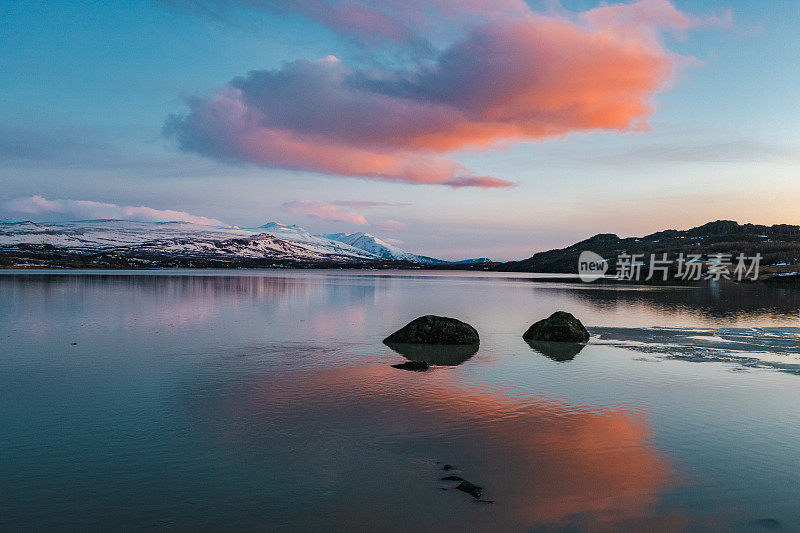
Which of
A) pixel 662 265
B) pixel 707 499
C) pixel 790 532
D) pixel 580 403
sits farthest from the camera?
pixel 662 265

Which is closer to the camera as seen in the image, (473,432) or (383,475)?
(383,475)

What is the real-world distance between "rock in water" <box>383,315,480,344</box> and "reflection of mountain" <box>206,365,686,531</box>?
10.2 metres

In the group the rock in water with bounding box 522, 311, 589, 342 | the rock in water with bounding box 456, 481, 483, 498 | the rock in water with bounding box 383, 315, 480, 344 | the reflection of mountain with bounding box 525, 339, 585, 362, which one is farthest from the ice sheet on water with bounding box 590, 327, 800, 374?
Result: the rock in water with bounding box 456, 481, 483, 498

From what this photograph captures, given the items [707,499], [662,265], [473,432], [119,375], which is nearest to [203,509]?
[473,432]

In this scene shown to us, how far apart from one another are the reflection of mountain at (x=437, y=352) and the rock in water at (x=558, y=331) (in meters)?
4.63

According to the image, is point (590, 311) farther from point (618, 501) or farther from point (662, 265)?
point (662, 265)

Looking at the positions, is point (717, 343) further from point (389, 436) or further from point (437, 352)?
point (389, 436)

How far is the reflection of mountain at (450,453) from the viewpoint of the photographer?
354 inches

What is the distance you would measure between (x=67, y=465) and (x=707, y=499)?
41.3ft

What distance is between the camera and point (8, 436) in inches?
495

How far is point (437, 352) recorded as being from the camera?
1027 inches

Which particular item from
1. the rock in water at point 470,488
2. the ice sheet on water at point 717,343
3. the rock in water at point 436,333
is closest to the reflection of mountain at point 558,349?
the ice sheet on water at point 717,343

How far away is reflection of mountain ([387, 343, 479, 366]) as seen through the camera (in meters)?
23.9

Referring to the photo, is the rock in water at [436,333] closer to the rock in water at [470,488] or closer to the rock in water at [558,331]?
the rock in water at [558,331]
